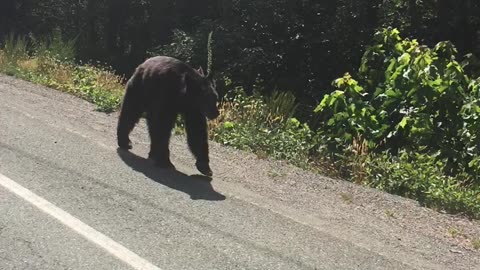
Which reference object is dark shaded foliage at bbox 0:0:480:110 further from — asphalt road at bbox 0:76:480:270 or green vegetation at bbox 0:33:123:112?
asphalt road at bbox 0:76:480:270

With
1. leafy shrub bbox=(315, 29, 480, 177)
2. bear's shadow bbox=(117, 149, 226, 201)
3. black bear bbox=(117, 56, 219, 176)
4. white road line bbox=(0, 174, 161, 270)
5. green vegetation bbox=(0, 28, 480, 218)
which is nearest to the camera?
white road line bbox=(0, 174, 161, 270)

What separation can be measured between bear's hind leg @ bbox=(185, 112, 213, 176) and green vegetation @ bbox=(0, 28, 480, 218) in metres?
1.16

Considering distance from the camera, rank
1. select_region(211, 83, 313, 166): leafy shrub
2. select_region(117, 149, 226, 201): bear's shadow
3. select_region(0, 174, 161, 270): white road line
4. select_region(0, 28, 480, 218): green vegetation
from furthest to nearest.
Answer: select_region(211, 83, 313, 166): leafy shrub
select_region(0, 28, 480, 218): green vegetation
select_region(117, 149, 226, 201): bear's shadow
select_region(0, 174, 161, 270): white road line

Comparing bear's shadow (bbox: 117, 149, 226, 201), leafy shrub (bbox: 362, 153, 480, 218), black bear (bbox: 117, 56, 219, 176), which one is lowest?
bear's shadow (bbox: 117, 149, 226, 201)

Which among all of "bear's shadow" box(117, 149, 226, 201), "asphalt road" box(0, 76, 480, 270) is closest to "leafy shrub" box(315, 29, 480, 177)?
"asphalt road" box(0, 76, 480, 270)

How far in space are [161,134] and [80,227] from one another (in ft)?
7.17

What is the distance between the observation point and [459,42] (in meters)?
15.4

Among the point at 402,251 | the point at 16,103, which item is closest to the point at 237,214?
the point at 402,251

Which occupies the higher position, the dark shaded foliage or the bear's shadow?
the dark shaded foliage

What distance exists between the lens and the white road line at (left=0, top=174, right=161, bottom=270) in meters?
4.70

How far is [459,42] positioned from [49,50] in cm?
1007

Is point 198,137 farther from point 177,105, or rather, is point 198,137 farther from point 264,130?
point 264,130

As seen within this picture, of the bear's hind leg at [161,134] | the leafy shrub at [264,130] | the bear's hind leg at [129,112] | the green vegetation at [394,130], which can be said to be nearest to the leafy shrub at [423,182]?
the green vegetation at [394,130]

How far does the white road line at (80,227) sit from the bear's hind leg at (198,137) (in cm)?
195
